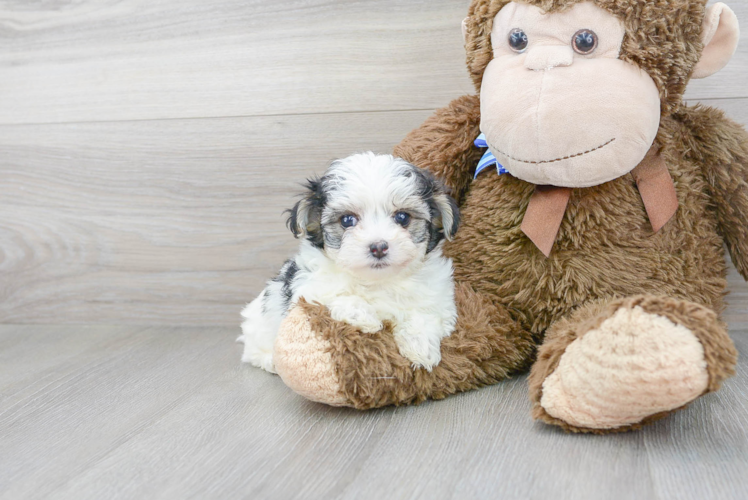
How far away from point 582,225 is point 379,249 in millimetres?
488

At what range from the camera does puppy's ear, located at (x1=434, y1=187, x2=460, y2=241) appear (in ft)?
4.85

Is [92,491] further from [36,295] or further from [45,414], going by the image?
[36,295]

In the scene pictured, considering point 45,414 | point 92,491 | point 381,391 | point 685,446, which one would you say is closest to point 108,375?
point 45,414

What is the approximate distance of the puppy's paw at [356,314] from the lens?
4.59 feet

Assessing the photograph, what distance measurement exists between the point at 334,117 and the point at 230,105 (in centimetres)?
34

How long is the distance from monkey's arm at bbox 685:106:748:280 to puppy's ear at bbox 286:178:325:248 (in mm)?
893

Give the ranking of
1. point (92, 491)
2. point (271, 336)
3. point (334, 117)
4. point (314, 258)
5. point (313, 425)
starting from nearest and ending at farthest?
point (92, 491)
point (313, 425)
point (314, 258)
point (271, 336)
point (334, 117)

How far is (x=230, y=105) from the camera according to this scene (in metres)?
2.13

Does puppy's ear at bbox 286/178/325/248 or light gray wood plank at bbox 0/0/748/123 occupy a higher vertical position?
light gray wood plank at bbox 0/0/748/123

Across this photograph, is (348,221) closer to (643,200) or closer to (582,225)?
(582,225)

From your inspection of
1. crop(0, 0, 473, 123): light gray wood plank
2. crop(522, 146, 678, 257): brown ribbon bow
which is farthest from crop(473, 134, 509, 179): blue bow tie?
crop(0, 0, 473, 123): light gray wood plank

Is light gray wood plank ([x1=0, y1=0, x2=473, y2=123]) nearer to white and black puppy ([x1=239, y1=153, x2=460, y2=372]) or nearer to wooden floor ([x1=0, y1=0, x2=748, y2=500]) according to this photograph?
wooden floor ([x1=0, y1=0, x2=748, y2=500])

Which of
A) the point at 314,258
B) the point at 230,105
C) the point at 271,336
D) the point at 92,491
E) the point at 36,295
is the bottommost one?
the point at 36,295

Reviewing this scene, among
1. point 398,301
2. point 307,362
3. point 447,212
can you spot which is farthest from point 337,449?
point 447,212
